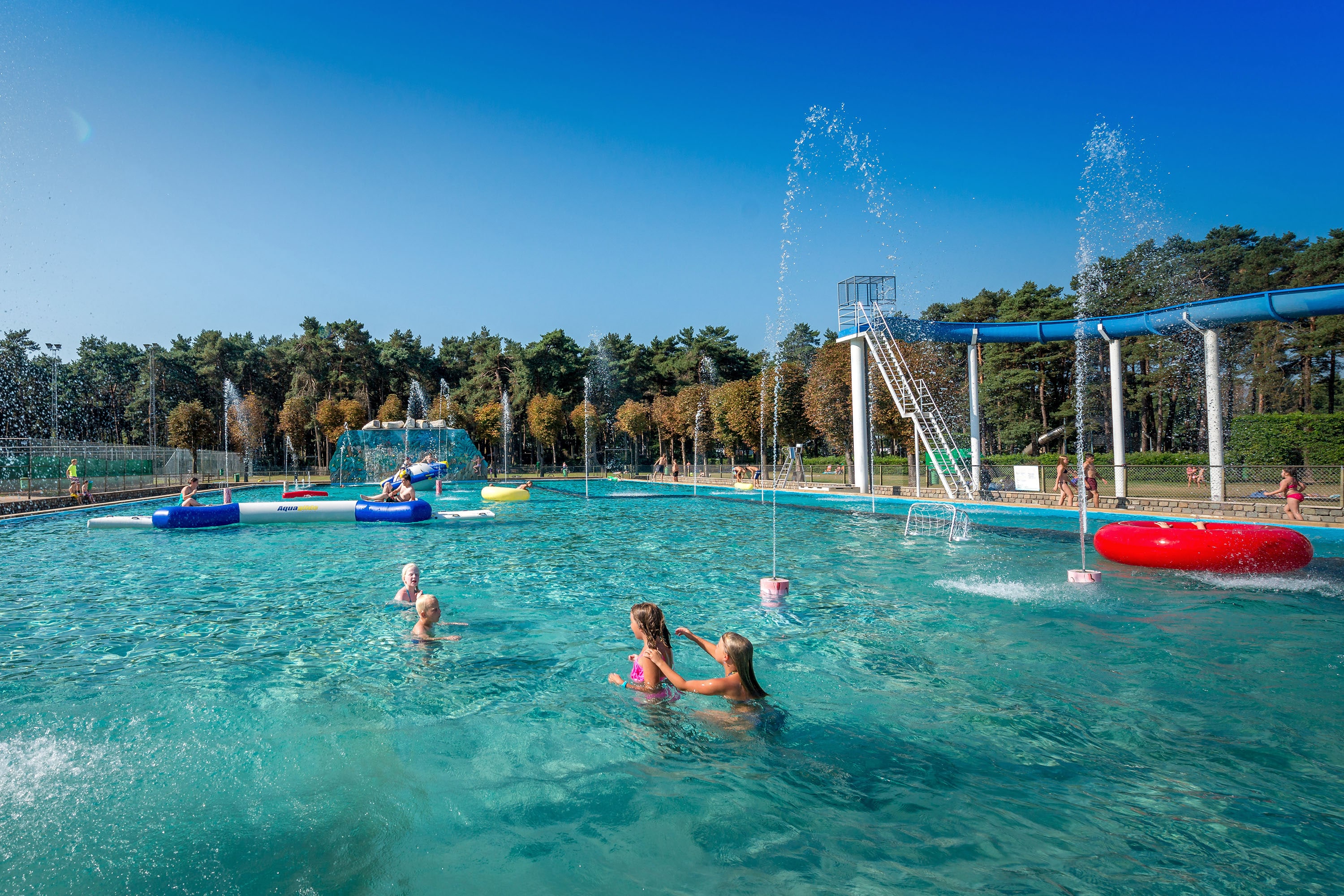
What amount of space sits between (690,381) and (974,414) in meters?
44.1

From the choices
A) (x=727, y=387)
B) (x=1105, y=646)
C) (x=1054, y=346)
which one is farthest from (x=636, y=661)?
(x=1054, y=346)

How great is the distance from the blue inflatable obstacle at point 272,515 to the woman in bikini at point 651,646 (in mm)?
16148

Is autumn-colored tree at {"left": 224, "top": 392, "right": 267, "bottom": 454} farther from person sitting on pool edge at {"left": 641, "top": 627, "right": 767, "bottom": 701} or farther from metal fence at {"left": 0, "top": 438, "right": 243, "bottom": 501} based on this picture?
person sitting on pool edge at {"left": 641, "top": 627, "right": 767, "bottom": 701}

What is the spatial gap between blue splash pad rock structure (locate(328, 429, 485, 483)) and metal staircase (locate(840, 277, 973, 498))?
29662mm

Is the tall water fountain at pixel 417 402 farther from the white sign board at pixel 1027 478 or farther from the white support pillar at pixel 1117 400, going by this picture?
the white support pillar at pixel 1117 400

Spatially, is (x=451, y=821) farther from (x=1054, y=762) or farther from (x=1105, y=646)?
(x=1105, y=646)

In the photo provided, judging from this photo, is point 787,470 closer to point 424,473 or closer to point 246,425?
point 424,473

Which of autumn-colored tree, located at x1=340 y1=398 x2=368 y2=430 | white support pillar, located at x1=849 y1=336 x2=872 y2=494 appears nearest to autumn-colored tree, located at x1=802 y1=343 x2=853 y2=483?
white support pillar, located at x1=849 y1=336 x2=872 y2=494

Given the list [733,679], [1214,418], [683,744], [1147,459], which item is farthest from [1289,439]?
[683,744]

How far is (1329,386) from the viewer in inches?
1582

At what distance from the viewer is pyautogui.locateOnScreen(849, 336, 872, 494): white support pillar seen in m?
27.4

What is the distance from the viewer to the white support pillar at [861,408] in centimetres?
2738

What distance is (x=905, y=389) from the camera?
2445 cm

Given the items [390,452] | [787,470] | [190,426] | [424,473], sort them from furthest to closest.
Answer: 1. [190,426]
2. [390,452]
3. [787,470]
4. [424,473]
